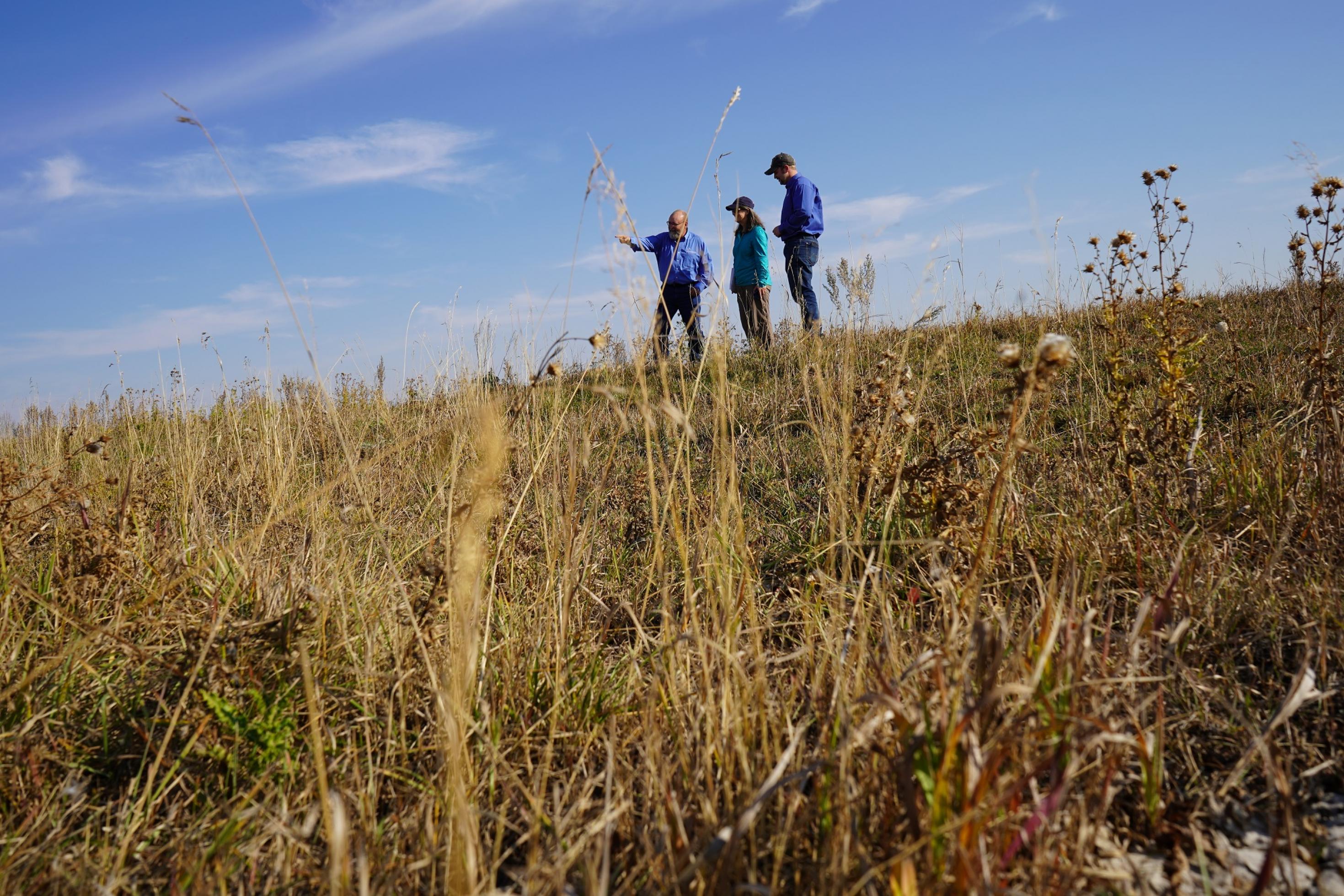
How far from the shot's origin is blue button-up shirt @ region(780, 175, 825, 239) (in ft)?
22.9

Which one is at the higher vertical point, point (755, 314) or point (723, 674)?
point (755, 314)

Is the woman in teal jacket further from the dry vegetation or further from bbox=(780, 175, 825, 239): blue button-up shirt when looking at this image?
the dry vegetation

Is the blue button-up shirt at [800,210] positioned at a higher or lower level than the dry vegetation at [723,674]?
higher

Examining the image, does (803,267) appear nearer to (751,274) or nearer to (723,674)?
(751,274)

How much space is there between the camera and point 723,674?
131 cm

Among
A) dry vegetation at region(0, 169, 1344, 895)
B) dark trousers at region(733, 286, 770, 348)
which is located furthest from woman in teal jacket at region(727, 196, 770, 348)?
dry vegetation at region(0, 169, 1344, 895)

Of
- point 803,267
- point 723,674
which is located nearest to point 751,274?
point 803,267

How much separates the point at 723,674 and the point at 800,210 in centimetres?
635

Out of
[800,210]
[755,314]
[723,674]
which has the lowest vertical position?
[723,674]

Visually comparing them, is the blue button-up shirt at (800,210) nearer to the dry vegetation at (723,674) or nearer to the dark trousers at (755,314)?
the dark trousers at (755,314)

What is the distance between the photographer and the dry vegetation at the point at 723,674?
3.54 feet

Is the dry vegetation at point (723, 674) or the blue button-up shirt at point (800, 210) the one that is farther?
the blue button-up shirt at point (800, 210)

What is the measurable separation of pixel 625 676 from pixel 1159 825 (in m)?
1.02

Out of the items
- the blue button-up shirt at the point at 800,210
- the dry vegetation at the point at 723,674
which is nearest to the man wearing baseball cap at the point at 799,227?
the blue button-up shirt at the point at 800,210
